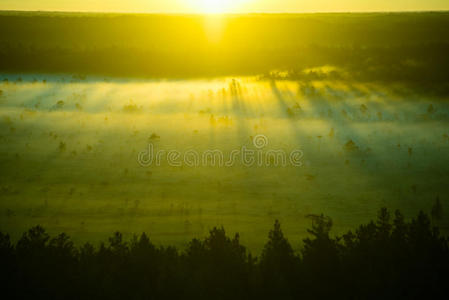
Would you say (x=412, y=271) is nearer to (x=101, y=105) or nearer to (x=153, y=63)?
(x=101, y=105)

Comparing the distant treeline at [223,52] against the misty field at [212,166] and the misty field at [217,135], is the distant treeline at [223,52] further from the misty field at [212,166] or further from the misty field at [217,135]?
the misty field at [212,166]

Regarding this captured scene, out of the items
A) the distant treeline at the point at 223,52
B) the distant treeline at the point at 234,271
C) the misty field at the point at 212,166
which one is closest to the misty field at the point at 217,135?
the misty field at the point at 212,166

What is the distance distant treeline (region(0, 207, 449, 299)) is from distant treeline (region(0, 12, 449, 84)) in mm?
22316

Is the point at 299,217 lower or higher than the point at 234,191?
lower

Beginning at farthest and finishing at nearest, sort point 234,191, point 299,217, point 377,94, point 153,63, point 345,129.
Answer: point 153,63 → point 377,94 → point 345,129 → point 234,191 → point 299,217

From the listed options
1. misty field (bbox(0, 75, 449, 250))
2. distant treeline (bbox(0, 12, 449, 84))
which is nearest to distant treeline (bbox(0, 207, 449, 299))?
misty field (bbox(0, 75, 449, 250))

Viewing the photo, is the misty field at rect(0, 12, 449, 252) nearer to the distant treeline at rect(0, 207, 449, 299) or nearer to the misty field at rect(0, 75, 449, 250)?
the misty field at rect(0, 75, 449, 250)

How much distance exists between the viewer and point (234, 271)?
281 inches

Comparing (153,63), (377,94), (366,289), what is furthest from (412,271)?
(153,63)

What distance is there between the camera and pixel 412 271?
6945 millimetres

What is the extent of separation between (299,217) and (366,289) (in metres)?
4.96

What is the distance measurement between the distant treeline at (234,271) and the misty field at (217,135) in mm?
2944

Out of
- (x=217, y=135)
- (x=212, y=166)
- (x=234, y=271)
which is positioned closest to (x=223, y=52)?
(x=217, y=135)

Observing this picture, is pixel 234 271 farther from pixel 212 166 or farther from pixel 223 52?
pixel 223 52
